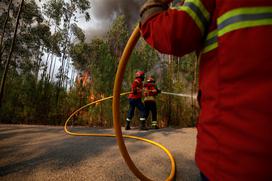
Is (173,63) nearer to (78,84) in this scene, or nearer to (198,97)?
(78,84)

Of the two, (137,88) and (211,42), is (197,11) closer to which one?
(211,42)

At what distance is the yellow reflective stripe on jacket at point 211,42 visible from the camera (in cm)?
79

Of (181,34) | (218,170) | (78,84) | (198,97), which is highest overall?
(78,84)

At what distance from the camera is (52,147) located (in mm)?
3658

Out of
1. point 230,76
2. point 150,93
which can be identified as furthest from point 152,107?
point 230,76

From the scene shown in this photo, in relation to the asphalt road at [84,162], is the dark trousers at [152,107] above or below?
above

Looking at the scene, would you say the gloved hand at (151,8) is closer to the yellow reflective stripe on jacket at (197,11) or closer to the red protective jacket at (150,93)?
the yellow reflective stripe on jacket at (197,11)

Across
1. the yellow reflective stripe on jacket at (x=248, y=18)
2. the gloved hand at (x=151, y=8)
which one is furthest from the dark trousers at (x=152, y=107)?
the yellow reflective stripe on jacket at (x=248, y=18)

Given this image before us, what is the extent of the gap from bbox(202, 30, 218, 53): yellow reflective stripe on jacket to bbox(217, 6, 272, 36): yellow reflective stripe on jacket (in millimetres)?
83

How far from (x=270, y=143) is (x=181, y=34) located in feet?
1.53

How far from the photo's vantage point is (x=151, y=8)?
88 centimetres

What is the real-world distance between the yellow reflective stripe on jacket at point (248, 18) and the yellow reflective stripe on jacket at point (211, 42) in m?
0.08

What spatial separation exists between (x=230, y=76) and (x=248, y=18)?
0.20 m

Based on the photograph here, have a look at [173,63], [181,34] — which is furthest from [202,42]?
[173,63]
